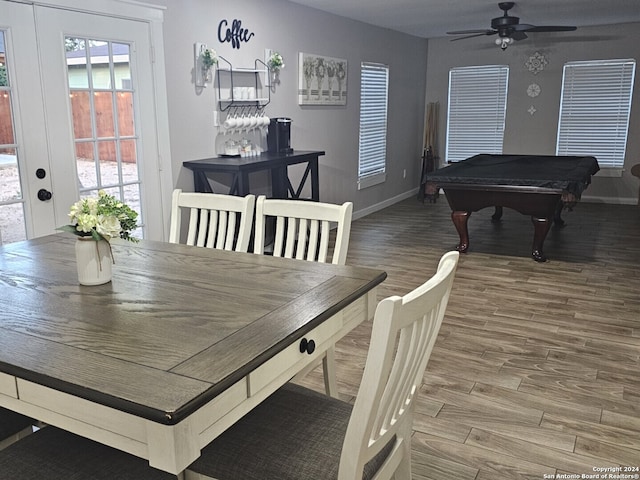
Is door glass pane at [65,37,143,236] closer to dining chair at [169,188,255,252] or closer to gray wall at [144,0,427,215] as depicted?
gray wall at [144,0,427,215]

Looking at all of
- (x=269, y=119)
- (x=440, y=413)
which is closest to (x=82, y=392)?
(x=440, y=413)

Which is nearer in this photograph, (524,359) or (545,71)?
(524,359)

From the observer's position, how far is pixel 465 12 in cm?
615

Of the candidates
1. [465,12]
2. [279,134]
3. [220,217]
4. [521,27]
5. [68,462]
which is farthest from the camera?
[465,12]

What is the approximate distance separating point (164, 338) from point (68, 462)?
0.39m

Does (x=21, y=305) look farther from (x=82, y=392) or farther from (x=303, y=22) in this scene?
(x=303, y=22)

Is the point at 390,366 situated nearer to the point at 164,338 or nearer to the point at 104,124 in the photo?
the point at 164,338

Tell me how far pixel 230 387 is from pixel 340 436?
0.43 m

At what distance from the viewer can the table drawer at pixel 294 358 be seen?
133 cm

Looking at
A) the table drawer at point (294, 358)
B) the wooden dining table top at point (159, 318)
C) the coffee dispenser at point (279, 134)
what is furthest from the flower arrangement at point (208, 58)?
the table drawer at point (294, 358)

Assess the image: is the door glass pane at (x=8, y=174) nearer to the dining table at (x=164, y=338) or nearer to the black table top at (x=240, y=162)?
the dining table at (x=164, y=338)

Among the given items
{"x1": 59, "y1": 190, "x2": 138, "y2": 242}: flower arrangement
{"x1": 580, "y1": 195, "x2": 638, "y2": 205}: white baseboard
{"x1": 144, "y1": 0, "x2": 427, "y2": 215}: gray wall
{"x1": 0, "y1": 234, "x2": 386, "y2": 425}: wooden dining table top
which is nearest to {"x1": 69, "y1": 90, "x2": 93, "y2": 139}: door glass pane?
{"x1": 144, "y1": 0, "x2": 427, "y2": 215}: gray wall

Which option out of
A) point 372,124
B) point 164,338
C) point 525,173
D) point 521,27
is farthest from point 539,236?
point 164,338

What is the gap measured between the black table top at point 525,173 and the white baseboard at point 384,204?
1.49 m
